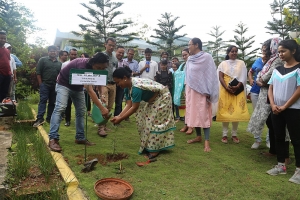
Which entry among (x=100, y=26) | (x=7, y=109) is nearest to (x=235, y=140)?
(x=7, y=109)

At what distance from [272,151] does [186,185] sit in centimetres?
181

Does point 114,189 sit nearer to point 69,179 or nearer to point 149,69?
point 69,179

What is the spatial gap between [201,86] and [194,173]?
147cm

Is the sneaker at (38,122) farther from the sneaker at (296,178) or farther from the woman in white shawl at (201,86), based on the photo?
the sneaker at (296,178)

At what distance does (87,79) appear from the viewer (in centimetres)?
278

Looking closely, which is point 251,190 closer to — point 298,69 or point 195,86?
point 298,69

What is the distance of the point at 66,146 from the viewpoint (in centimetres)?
337

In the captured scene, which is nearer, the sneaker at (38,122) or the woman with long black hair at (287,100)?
the woman with long black hair at (287,100)

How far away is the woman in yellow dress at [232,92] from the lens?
154 inches

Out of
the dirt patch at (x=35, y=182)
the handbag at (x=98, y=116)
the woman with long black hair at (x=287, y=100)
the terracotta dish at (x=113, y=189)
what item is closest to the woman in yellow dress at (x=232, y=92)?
the woman with long black hair at (x=287, y=100)

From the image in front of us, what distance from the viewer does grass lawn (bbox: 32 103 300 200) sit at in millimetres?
2156

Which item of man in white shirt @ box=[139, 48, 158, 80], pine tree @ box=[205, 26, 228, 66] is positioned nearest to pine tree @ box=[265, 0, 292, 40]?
pine tree @ box=[205, 26, 228, 66]

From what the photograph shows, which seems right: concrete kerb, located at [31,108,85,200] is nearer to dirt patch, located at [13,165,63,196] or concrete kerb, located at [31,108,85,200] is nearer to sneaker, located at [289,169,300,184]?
dirt patch, located at [13,165,63,196]

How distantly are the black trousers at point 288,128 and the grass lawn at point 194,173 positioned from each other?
0.30m
